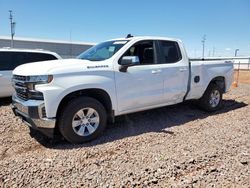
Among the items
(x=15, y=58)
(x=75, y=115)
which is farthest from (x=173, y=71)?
(x=15, y=58)

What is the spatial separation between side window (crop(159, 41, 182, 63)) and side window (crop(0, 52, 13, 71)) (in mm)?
4837

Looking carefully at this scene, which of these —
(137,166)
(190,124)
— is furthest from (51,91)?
(190,124)

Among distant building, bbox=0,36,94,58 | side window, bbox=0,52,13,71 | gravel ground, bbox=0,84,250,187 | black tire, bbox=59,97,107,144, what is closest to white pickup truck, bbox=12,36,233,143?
black tire, bbox=59,97,107,144

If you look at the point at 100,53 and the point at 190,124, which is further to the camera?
the point at 190,124

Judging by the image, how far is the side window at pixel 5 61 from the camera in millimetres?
7355

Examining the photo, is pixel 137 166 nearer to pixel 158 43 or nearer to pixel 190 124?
pixel 190 124

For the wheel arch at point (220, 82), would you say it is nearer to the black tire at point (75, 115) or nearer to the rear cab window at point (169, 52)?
the rear cab window at point (169, 52)

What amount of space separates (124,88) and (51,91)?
4.71 feet

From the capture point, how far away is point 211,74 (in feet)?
21.4

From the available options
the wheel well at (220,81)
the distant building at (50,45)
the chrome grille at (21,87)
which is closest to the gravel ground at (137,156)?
the chrome grille at (21,87)

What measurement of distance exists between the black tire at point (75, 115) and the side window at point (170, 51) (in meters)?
1.96

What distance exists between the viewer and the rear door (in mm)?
5410

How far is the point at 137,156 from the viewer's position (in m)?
3.82

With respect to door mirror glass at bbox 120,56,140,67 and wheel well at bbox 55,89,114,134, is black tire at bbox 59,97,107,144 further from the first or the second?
door mirror glass at bbox 120,56,140,67
